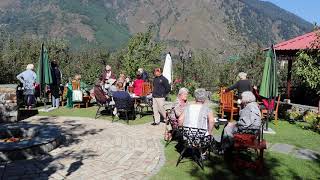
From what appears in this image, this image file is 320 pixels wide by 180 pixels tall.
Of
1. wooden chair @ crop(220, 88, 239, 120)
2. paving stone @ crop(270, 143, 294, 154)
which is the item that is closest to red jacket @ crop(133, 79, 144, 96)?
wooden chair @ crop(220, 88, 239, 120)

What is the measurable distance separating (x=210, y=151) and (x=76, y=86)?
24.3 ft

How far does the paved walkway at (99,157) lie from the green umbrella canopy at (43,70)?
114 inches

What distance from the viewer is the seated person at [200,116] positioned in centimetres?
699

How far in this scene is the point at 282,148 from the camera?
8492 millimetres

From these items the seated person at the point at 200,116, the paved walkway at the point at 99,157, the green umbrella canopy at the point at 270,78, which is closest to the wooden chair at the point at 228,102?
the green umbrella canopy at the point at 270,78

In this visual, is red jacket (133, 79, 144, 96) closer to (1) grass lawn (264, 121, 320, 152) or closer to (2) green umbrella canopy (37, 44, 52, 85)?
(2) green umbrella canopy (37, 44, 52, 85)

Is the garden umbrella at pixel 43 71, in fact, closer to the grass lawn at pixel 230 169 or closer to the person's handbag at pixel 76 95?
the person's handbag at pixel 76 95

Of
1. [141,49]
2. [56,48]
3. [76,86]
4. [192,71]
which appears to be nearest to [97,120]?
[76,86]

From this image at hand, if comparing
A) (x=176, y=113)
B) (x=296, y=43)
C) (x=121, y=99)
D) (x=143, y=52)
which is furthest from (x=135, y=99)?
(x=143, y=52)

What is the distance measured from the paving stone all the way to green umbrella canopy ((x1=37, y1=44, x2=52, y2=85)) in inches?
308

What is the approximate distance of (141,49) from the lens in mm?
25016

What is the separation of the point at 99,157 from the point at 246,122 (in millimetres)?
2871

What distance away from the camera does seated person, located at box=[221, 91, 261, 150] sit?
7082 mm

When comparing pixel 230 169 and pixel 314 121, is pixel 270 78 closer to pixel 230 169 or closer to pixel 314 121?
pixel 314 121
